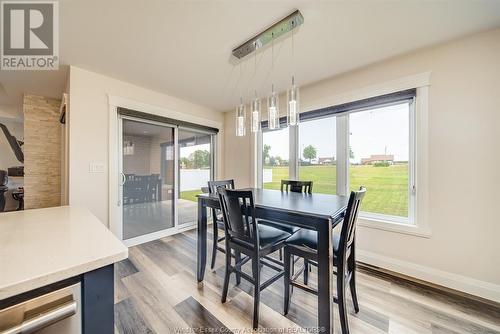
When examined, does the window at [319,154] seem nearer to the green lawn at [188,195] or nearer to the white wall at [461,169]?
the white wall at [461,169]

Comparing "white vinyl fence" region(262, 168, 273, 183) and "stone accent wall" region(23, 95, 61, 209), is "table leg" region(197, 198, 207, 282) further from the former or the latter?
"stone accent wall" region(23, 95, 61, 209)

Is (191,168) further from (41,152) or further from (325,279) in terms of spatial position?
(325,279)

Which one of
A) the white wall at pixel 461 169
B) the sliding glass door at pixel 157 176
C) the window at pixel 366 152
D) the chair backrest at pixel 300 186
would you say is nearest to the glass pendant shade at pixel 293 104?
the chair backrest at pixel 300 186

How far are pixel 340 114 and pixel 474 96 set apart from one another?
1.22 metres

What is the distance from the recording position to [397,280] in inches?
80.5

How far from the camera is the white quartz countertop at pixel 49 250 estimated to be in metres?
0.55

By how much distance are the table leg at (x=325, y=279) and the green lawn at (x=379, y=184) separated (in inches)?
64.3

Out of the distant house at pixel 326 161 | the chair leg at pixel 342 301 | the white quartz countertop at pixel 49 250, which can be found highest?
the distant house at pixel 326 161

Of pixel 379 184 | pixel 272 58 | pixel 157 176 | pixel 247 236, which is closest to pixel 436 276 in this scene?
pixel 379 184

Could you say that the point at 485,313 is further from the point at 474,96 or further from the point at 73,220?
the point at 73,220

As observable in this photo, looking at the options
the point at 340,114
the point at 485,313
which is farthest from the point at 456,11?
the point at 485,313

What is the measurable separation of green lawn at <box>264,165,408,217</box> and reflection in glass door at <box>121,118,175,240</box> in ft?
8.37

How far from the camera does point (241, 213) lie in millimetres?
1555

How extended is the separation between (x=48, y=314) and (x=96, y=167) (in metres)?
2.51
